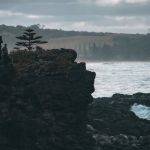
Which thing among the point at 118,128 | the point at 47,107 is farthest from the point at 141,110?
the point at 47,107

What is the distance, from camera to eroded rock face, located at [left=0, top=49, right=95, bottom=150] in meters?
51.2

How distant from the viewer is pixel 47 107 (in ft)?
179

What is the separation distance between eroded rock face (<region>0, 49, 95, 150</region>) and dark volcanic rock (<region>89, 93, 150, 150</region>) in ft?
7.25

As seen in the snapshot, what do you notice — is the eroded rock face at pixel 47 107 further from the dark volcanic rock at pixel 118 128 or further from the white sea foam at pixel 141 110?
the white sea foam at pixel 141 110

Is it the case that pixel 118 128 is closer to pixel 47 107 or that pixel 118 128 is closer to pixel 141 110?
pixel 47 107

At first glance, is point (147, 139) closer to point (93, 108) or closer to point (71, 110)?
point (71, 110)

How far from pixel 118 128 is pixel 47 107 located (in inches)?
383

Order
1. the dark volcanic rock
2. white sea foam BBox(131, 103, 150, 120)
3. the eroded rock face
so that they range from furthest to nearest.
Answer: white sea foam BBox(131, 103, 150, 120) < the dark volcanic rock < the eroded rock face

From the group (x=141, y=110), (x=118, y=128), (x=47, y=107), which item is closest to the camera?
(x=47, y=107)

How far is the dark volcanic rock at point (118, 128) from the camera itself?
56.9 m

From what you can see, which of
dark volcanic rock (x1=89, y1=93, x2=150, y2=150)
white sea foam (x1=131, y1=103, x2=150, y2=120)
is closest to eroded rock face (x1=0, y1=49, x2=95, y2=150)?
dark volcanic rock (x1=89, y1=93, x2=150, y2=150)

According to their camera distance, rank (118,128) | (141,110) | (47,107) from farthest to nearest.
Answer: (141,110) < (118,128) < (47,107)

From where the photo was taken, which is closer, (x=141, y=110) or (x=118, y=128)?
(x=118, y=128)

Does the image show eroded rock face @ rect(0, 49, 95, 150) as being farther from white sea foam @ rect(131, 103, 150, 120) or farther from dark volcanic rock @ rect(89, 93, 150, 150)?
white sea foam @ rect(131, 103, 150, 120)
